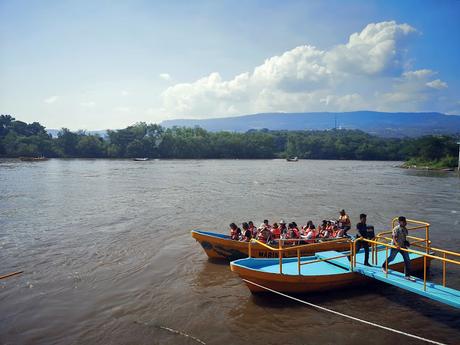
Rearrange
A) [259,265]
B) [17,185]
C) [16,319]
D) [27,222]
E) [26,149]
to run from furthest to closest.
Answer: [26,149] → [17,185] → [27,222] → [259,265] → [16,319]

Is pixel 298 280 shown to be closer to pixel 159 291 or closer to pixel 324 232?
pixel 324 232

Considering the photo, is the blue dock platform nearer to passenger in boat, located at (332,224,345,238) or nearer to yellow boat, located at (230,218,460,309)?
yellow boat, located at (230,218,460,309)

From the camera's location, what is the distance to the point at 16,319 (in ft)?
35.9

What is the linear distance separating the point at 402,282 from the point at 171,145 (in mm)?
106733

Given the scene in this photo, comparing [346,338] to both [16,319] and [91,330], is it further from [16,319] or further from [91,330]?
[16,319]

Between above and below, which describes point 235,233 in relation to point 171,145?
below

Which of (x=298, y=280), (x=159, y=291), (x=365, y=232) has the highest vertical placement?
(x=365, y=232)

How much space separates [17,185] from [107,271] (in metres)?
34.6

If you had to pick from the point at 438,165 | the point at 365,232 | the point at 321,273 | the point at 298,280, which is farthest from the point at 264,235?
the point at 438,165

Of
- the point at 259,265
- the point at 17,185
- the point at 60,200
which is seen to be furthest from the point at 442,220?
the point at 17,185

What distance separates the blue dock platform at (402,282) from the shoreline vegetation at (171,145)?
293 ft

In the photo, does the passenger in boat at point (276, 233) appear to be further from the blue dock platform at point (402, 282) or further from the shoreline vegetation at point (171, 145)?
the shoreline vegetation at point (171, 145)

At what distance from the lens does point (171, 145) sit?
374 feet

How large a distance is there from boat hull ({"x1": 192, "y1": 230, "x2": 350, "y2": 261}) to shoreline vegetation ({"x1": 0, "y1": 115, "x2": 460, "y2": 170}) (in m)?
87.3
